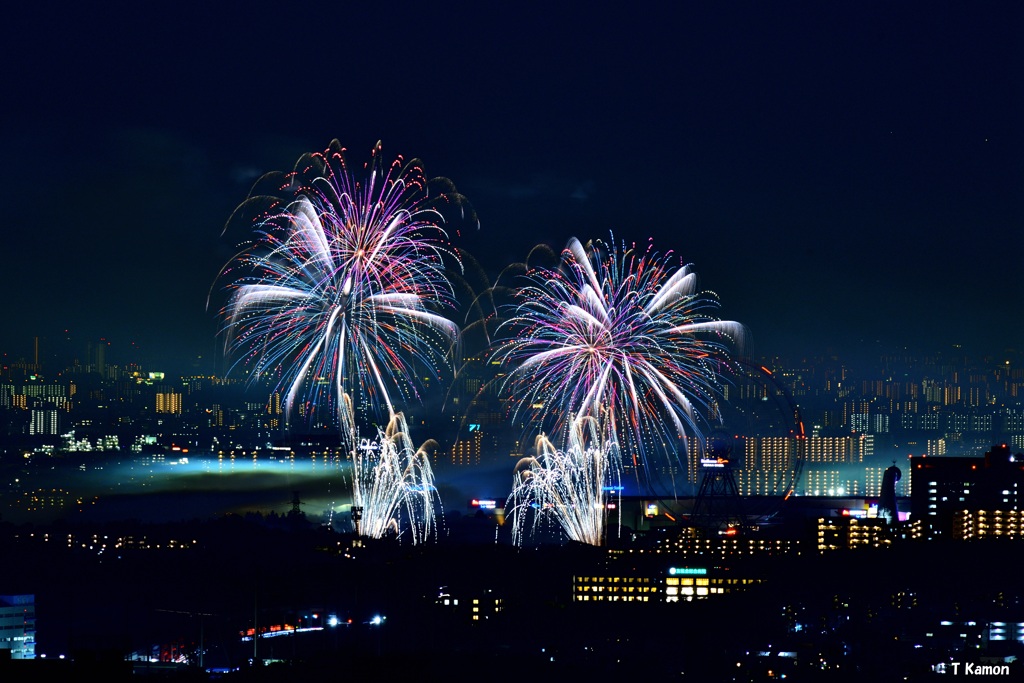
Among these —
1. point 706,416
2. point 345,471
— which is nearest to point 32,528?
point 345,471

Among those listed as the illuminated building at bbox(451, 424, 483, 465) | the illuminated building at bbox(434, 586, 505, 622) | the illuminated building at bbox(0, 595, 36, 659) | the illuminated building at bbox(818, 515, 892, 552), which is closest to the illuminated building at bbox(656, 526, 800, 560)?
the illuminated building at bbox(818, 515, 892, 552)

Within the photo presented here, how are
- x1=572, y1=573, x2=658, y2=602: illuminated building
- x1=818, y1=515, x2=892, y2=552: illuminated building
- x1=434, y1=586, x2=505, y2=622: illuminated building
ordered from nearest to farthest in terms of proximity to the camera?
x1=434, y1=586, x2=505, y2=622: illuminated building, x1=572, y1=573, x2=658, y2=602: illuminated building, x1=818, y1=515, x2=892, y2=552: illuminated building

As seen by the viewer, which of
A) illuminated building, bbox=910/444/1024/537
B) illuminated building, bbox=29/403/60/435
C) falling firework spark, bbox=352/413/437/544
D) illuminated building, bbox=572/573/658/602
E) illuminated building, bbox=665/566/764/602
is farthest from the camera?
illuminated building, bbox=29/403/60/435

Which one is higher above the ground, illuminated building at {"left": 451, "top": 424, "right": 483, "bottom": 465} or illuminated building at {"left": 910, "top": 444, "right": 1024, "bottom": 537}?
illuminated building at {"left": 451, "top": 424, "right": 483, "bottom": 465}

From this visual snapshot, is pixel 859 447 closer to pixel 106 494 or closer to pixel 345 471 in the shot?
pixel 345 471

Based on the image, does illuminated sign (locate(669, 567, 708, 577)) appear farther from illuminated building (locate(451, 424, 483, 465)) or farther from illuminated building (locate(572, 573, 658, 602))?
illuminated building (locate(451, 424, 483, 465))

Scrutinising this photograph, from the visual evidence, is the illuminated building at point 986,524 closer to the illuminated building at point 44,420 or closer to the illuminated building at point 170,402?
the illuminated building at point 170,402

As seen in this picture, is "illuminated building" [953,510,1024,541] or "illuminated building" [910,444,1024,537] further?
"illuminated building" [910,444,1024,537]

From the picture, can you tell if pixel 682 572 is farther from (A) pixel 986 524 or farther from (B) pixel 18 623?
(B) pixel 18 623

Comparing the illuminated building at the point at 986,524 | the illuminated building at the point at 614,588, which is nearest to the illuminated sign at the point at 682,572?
the illuminated building at the point at 614,588
